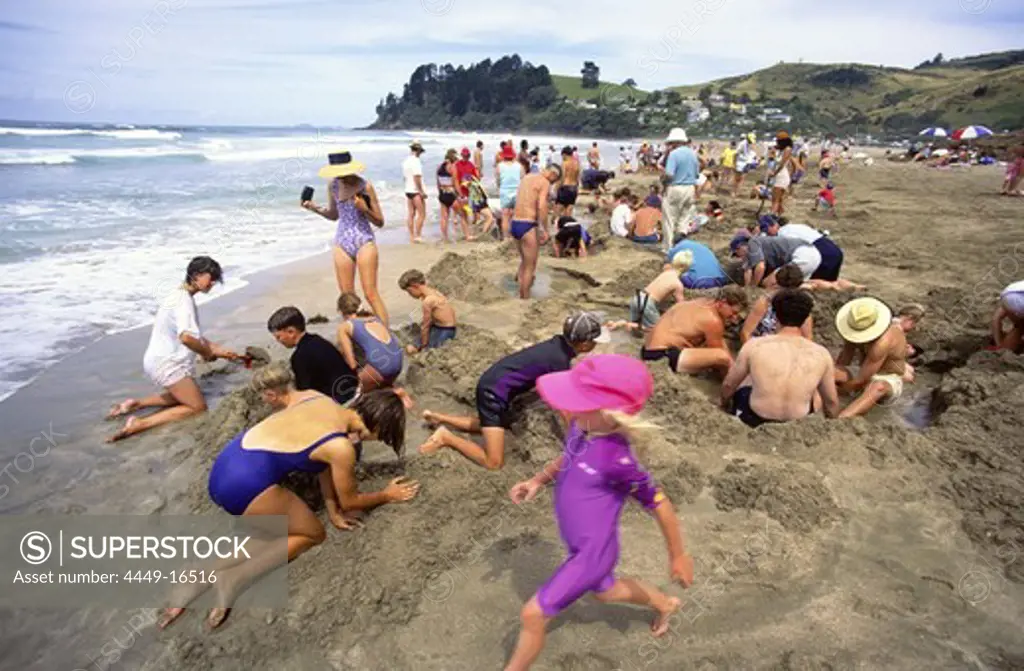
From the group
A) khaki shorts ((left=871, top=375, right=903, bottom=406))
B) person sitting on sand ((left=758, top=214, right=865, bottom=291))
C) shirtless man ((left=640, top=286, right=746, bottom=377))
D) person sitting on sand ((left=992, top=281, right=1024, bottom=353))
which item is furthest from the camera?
person sitting on sand ((left=758, top=214, right=865, bottom=291))

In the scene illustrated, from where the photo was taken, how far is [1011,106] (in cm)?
5244

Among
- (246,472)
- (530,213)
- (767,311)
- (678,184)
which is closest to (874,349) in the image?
(767,311)

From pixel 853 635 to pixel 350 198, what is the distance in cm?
483

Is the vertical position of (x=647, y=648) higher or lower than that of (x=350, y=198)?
lower

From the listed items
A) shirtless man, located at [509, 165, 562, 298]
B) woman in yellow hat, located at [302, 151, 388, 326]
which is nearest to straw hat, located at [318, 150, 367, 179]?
woman in yellow hat, located at [302, 151, 388, 326]

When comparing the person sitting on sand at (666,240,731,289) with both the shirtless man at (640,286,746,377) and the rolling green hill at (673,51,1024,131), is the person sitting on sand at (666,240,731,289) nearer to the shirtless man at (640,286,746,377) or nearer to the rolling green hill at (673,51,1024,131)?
the shirtless man at (640,286,746,377)

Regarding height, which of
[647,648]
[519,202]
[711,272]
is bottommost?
[647,648]

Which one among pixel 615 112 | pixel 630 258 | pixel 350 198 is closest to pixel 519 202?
pixel 350 198

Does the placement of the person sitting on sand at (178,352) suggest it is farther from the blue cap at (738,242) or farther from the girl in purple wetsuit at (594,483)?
the blue cap at (738,242)

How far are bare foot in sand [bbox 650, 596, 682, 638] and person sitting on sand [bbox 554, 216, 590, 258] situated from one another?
24.5ft

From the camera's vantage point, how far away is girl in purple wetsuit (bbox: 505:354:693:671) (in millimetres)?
2047

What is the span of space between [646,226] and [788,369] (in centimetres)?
692

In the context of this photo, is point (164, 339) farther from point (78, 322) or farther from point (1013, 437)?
point (1013, 437)

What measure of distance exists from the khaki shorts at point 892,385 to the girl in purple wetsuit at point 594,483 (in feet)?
10.5
